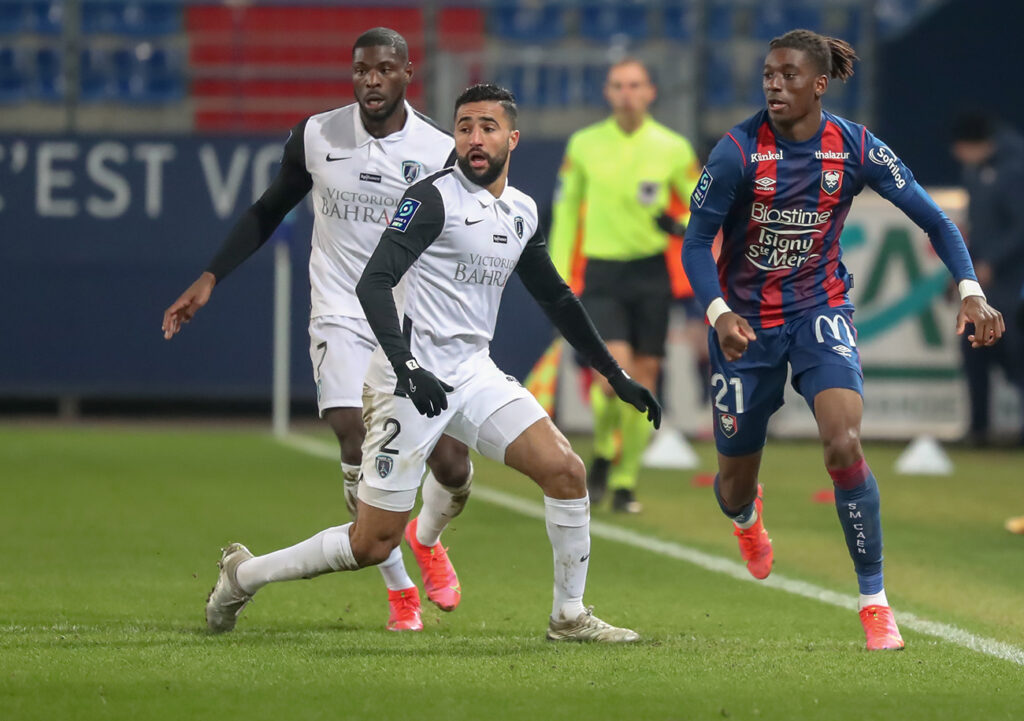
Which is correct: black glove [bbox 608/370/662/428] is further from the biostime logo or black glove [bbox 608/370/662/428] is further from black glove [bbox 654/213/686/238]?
black glove [bbox 654/213/686/238]

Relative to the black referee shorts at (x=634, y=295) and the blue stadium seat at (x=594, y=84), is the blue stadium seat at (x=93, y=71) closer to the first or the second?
the blue stadium seat at (x=594, y=84)

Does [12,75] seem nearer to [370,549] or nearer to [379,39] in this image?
[379,39]

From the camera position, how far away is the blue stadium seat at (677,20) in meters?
20.3

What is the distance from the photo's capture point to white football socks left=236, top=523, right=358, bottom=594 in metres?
5.73

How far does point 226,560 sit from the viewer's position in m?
5.98

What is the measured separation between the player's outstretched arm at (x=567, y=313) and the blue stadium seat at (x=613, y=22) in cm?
1440

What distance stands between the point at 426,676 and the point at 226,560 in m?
1.11

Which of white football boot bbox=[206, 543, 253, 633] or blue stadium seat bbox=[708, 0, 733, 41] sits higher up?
blue stadium seat bbox=[708, 0, 733, 41]

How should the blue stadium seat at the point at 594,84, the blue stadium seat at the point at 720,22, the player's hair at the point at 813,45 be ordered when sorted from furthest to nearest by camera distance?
the blue stadium seat at the point at 720,22, the blue stadium seat at the point at 594,84, the player's hair at the point at 813,45

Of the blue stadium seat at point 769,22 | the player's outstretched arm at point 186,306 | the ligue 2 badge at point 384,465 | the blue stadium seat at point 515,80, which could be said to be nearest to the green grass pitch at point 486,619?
the ligue 2 badge at point 384,465

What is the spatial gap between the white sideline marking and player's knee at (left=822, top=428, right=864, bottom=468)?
31.3 inches

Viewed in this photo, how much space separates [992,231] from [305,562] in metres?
11.1

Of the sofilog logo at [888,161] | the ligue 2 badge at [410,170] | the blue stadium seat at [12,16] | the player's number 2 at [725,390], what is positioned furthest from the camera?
the blue stadium seat at [12,16]

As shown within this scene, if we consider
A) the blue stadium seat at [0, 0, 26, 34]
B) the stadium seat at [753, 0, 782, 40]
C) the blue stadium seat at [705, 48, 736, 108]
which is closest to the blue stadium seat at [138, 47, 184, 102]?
the blue stadium seat at [0, 0, 26, 34]
